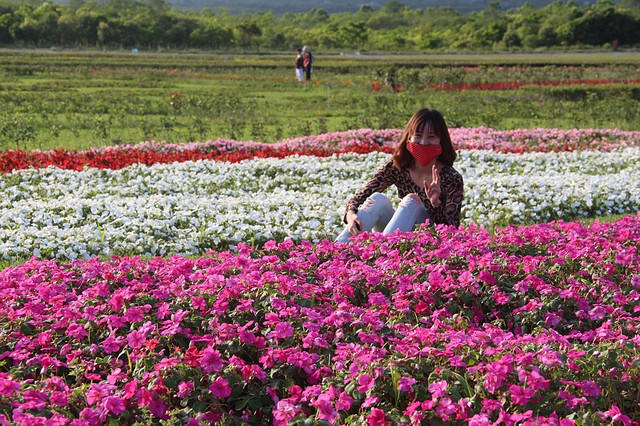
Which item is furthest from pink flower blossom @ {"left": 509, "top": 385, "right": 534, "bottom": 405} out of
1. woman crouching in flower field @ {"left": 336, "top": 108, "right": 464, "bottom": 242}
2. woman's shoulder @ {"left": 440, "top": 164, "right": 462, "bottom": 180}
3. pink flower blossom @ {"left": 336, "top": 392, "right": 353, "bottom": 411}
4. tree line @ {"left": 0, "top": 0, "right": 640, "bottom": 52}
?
tree line @ {"left": 0, "top": 0, "right": 640, "bottom": 52}

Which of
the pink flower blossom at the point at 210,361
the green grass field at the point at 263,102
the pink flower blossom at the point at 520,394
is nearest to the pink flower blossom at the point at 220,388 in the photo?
the pink flower blossom at the point at 210,361

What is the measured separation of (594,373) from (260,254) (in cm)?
210

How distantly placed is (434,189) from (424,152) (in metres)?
0.30

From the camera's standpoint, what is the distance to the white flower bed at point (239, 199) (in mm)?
6238

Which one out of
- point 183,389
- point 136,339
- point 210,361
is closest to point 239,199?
point 136,339

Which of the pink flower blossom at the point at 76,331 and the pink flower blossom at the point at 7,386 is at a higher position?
the pink flower blossom at the point at 7,386

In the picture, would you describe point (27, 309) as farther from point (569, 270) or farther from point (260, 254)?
point (569, 270)

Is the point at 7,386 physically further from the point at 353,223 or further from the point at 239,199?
the point at 239,199

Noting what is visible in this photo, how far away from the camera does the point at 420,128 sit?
493 centimetres

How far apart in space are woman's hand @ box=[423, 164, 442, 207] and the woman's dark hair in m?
0.22

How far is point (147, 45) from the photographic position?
64.6 meters

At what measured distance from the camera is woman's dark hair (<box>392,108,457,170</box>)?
16.1 ft

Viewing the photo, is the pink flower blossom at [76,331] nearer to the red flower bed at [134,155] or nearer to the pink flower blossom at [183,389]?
the pink flower blossom at [183,389]

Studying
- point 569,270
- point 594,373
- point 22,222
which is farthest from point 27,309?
point 22,222
